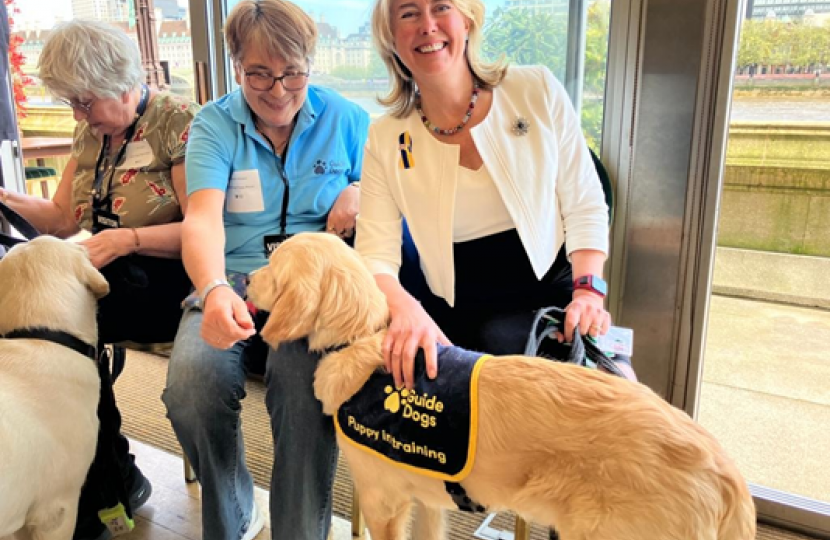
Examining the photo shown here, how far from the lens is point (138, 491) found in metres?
2.14

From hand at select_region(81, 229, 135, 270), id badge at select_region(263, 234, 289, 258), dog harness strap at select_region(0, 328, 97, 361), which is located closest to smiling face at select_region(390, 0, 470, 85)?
id badge at select_region(263, 234, 289, 258)

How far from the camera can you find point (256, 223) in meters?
1.96

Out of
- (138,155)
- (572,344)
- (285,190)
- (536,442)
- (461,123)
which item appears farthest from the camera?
(138,155)

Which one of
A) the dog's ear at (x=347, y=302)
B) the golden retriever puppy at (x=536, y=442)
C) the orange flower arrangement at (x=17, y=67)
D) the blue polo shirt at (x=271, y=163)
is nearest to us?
the golden retriever puppy at (x=536, y=442)

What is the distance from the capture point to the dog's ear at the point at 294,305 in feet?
4.46

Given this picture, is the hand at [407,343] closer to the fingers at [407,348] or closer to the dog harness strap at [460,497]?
the fingers at [407,348]

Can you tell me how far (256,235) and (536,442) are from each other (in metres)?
1.16

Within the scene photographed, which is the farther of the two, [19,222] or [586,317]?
[19,222]

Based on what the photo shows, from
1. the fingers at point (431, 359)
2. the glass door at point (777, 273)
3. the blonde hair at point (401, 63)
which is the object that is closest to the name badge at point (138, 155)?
the blonde hair at point (401, 63)

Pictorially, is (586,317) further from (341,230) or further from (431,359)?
(341,230)

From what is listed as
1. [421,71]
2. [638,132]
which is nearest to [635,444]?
[421,71]

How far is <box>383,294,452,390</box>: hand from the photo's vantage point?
1.33m

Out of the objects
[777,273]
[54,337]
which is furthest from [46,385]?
[777,273]

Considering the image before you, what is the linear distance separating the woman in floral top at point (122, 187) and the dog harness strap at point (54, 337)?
0.21 m
